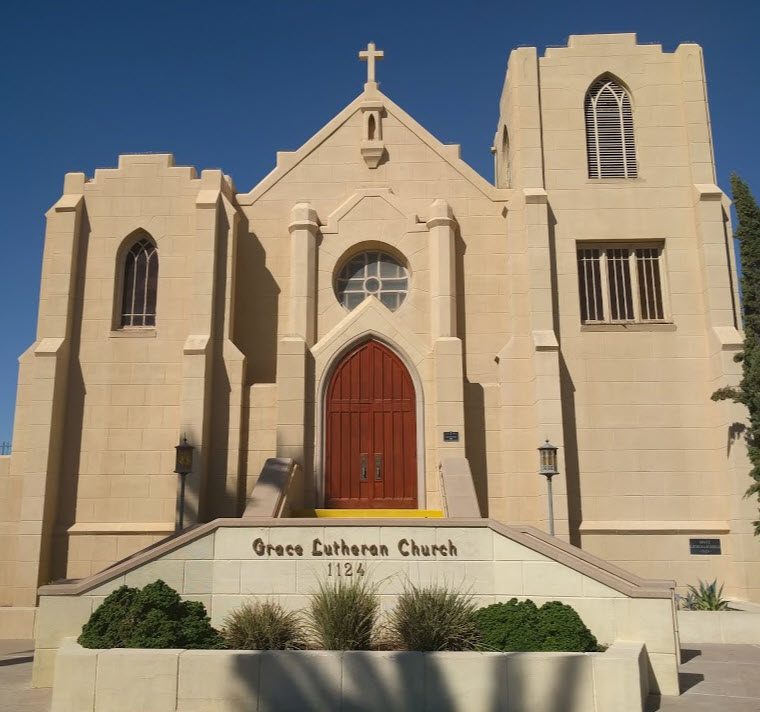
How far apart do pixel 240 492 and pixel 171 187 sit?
757 cm

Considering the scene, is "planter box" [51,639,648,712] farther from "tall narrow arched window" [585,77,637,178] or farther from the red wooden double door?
"tall narrow arched window" [585,77,637,178]

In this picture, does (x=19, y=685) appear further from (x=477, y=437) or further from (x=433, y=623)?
(x=477, y=437)

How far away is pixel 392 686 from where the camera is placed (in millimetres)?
9406

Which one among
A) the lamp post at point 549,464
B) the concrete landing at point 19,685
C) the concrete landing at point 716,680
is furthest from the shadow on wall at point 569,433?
the concrete landing at point 19,685

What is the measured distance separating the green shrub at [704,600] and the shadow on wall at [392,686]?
700 centimetres

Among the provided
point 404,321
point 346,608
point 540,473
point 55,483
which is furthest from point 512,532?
point 55,483

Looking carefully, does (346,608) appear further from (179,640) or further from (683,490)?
(683,490)

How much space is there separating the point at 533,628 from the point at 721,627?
239 inches

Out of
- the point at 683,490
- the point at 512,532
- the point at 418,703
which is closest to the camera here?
the point at 418,703

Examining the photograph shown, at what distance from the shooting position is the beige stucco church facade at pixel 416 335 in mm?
17484

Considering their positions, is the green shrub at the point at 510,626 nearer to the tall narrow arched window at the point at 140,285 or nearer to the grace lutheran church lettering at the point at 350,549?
the grace lutheran church lettering at the point at 350,549

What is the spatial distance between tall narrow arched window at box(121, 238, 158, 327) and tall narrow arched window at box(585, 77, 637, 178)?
10888 millimetres

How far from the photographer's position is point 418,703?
368 inches

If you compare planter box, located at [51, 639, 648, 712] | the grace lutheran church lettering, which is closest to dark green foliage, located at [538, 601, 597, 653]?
planter box, located at [51, 639, 648, 712]
